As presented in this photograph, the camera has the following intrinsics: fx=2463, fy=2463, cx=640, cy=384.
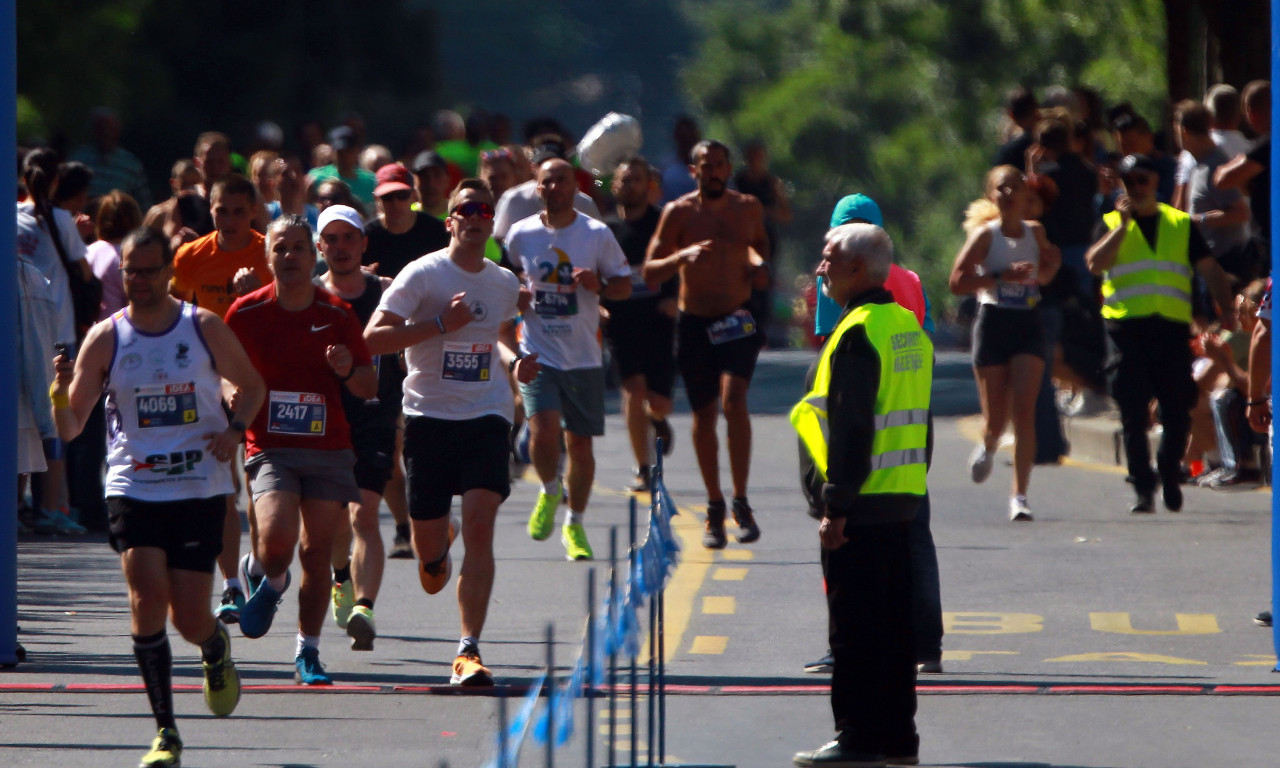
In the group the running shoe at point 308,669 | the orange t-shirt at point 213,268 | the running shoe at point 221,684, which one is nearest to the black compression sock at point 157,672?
the running shoe at point 221,684

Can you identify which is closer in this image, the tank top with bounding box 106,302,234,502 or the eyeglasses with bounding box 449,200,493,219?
the tank top with bounding box 106,302,234,502

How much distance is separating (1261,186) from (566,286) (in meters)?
6.01

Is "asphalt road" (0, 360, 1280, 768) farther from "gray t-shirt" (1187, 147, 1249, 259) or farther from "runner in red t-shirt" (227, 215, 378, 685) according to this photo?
"gray t-shirt" (1187, 147, 1249, 259)

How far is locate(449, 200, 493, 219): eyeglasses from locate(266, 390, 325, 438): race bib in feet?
3.37

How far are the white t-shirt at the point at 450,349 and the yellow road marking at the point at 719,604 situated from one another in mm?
1773

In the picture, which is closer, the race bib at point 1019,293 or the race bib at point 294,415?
the race bib at point 294,415

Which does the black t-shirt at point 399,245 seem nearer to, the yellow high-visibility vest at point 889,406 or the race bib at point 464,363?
the race bib at point 464,363

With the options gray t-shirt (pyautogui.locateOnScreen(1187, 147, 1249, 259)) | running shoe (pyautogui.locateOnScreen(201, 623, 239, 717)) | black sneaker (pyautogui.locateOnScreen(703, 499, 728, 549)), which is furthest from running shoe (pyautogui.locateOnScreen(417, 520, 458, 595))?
gray t-shirt (pyautogui.locateOnScreen(1187, 147, 1249, 259))

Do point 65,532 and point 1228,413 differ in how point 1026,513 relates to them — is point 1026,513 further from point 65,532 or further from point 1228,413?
point 65,532

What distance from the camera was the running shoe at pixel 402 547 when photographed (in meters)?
12.7

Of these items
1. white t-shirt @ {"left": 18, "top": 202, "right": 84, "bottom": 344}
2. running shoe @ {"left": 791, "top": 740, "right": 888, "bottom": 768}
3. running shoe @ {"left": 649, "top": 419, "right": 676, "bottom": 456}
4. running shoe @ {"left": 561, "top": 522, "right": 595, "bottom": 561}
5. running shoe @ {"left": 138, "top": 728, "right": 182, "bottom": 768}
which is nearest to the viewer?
running shoe @ {"left": 138, "top": 728, "right": 182, "bottom": 768}

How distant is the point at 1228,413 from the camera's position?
15.4 meters

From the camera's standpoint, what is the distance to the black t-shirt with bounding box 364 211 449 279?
11.8m

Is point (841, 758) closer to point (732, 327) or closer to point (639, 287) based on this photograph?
point (732, 327)
